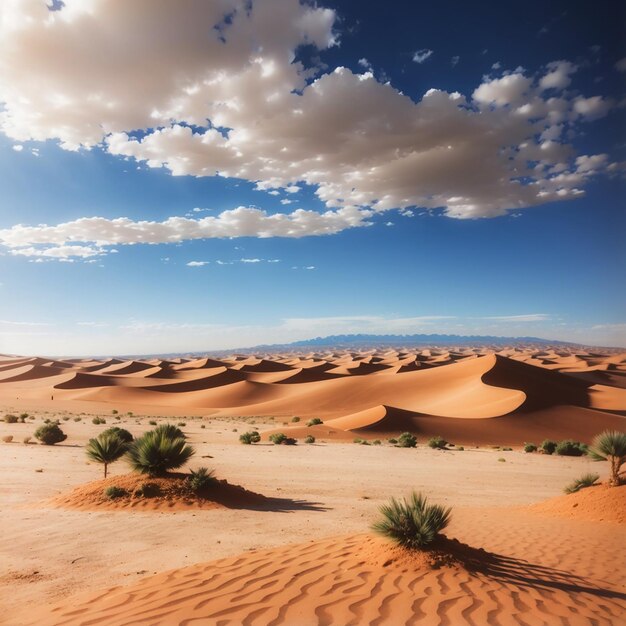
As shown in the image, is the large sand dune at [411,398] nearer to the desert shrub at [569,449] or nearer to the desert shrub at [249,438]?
the desert shrub at [249,438]

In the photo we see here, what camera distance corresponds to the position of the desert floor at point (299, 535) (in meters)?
5.58

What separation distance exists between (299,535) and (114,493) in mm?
4655

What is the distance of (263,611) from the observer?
16.7 ft

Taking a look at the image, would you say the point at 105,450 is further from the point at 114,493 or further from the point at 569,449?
the point at 569,449

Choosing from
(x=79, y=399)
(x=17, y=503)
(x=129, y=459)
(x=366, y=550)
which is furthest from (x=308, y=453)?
(x=79, y=399)

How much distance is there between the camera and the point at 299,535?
9109 mm

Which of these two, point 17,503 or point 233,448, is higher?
point 17,503

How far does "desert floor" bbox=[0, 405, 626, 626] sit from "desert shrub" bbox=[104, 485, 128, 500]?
0.66 metres

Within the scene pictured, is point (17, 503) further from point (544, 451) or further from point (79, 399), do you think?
point (79, 399)

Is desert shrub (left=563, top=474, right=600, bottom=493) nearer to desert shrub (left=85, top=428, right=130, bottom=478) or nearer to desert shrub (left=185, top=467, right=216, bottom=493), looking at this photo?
desert shrub (left=185, top=467, right=216, bottom=493)

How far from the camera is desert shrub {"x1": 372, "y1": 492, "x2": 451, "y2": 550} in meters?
6.66

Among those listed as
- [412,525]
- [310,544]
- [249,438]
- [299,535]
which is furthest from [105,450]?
[249,438]

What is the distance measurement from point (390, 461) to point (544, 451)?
367 inches

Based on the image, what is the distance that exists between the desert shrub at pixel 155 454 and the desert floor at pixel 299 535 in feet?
5.45
